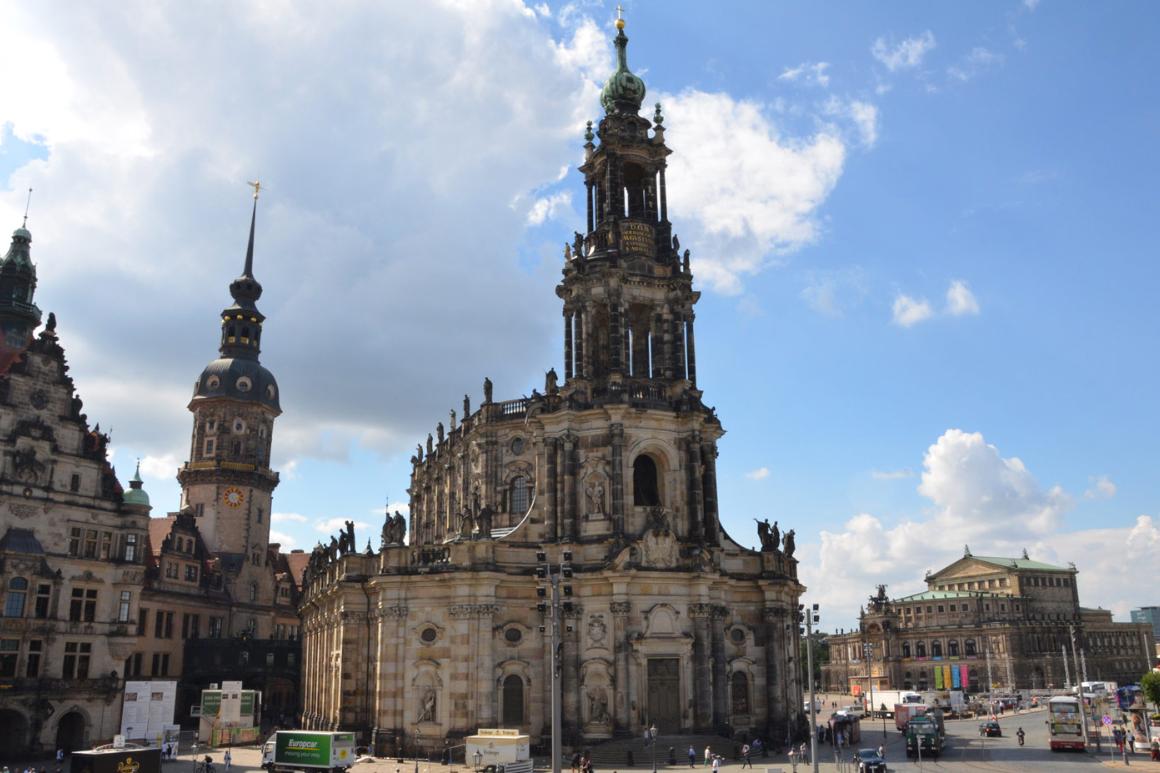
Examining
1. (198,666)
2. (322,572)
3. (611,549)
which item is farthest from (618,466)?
(198,666)

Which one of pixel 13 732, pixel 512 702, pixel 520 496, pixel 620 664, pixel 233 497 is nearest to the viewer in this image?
pixel 620 664

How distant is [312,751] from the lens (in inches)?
1740

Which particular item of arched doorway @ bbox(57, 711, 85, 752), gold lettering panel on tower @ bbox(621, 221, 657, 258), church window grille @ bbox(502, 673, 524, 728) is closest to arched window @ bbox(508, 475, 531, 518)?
church window grille @ bbox(502, 673, 524, 728)

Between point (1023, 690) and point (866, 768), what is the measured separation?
10420 centimetres

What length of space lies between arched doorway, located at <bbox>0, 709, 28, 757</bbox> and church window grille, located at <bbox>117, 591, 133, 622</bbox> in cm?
797

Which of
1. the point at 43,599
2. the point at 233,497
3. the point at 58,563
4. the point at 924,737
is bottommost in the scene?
the point at 924,737

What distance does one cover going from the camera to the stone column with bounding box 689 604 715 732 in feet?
173

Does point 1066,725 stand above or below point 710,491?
below

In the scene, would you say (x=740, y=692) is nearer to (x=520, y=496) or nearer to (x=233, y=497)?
(x=520, y=496)

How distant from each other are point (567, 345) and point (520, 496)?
10637 millimetres

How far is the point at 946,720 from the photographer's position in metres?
92.9

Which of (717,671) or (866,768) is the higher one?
(717,671)

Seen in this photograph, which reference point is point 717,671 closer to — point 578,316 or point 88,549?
point 578,316

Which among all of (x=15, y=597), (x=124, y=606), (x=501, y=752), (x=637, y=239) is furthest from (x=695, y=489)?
(x=15, y=597)
